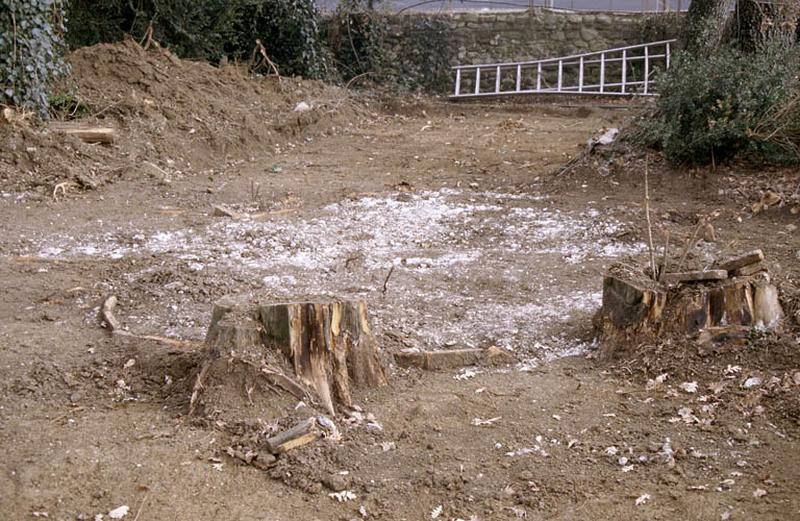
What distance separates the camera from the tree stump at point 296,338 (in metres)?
3.70

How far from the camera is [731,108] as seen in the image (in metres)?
7.34

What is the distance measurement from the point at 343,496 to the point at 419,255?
3.08 m

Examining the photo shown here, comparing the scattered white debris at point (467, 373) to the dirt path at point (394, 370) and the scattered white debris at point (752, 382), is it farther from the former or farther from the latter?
Result: the scattered white debris at point (752, 382)

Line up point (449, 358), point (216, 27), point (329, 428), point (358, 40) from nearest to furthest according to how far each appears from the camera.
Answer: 1. point (329, 428)
2. point (449, 358)
3. point (216, 27)
4. point (358, 40)

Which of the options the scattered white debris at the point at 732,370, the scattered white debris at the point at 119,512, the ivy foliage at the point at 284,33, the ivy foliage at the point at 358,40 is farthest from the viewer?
the ivy foliage at the point at 358,40

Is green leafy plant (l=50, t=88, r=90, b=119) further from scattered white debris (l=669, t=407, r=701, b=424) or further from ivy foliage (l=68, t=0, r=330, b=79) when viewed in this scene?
scattered white debris (l=669, t=407, r=701, b=424)

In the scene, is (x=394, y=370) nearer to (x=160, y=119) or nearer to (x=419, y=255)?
(x=419, y=255)

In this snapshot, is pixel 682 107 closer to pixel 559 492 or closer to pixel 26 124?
pixel 559 492

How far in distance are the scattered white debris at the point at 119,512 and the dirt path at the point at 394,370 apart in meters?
0.04

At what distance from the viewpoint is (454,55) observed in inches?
577

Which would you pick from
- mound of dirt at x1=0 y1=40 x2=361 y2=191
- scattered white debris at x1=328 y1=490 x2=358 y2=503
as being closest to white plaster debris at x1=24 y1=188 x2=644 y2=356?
scattered white debris at x1=328 y1=490 x2=358 y2=503

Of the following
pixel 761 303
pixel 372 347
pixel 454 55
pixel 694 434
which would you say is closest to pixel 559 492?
pixel 694 434

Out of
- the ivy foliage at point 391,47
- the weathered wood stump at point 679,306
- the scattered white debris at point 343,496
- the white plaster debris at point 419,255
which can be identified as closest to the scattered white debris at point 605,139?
the white plaster debris at point 419,255

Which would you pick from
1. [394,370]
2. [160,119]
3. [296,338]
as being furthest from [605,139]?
[296,338]
